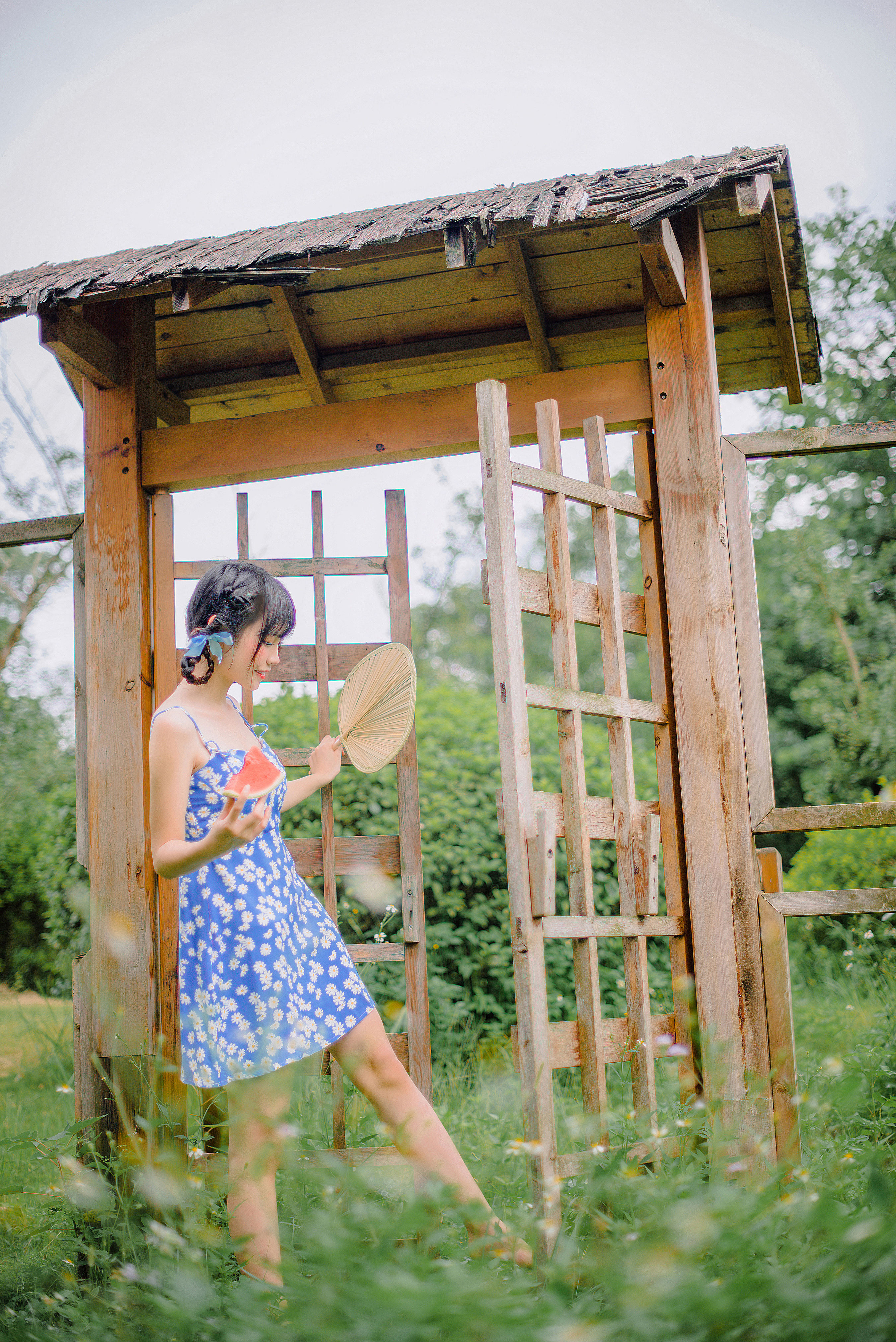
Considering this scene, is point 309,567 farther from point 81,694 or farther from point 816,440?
point 816,440

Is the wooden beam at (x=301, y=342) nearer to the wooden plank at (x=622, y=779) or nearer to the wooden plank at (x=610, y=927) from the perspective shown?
the wooden plank at (x=622, y=779)

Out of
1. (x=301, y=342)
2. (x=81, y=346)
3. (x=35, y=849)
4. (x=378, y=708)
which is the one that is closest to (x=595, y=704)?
(x=378, y=708)

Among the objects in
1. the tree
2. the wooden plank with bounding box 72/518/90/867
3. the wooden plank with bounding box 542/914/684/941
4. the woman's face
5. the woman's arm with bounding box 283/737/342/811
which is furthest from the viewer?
the tree

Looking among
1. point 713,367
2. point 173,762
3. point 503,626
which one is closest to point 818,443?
point 713,367

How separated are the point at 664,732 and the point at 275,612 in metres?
1.20

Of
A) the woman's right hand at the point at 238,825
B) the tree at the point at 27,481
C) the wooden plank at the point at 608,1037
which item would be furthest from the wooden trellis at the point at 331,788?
the tree at the point at 27,481

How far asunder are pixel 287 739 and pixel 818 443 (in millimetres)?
3279

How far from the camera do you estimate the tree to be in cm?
905

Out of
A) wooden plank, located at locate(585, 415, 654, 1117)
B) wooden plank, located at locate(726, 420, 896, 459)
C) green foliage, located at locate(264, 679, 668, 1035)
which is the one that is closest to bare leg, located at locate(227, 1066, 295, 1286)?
wooden plank, located at locate(585, 415, 654, 1117)

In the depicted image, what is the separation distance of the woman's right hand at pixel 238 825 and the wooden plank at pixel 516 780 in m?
0.53

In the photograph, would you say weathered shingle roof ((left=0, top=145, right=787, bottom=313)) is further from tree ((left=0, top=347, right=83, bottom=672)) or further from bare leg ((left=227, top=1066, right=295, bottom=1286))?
tree ((left=0, top=347, right=83, bottom=672))

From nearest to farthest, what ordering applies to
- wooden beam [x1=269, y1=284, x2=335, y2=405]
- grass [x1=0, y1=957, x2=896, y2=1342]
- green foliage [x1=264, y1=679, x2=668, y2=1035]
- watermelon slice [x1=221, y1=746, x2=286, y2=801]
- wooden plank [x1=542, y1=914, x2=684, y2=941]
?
grass [x1=0, y1=957, x2=896, y2=1342]
watermelon slice [x1=221, y1=746, x2=286, y2=801]
wooden plank [x1=542, y1=914, x2=684, y2=941]
wooden beam [x1=269, y1=284, x2=335, y2=405]
green foliage [x1=264, y1=679, x2=668, y2=1035]

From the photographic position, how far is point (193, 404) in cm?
404

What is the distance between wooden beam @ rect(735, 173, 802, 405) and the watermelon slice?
1.92 metres
